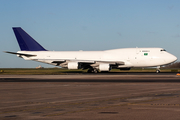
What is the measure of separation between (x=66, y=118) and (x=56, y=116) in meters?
0.53

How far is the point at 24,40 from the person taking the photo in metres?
59.8

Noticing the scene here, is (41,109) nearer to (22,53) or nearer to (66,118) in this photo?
(66,118)

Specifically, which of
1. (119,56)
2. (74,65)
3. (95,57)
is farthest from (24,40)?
(119,56)

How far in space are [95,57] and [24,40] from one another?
17688 mm

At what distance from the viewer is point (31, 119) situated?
8719mm

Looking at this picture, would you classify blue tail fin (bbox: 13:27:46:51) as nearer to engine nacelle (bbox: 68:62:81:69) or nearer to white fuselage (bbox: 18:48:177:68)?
white fuselage (bbox: 18:48:177:68)

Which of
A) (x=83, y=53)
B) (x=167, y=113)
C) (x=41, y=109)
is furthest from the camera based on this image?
(x=83, y=53)

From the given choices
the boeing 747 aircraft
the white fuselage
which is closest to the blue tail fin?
the boeing 747 aircraft

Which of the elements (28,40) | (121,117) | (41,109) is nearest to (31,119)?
(41,109)

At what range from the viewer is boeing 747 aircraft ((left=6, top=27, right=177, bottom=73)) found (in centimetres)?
5345

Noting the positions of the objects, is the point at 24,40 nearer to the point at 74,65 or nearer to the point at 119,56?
the point at 74,65

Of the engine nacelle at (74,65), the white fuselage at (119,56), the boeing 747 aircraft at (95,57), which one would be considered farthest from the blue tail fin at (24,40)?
the engine nacelle at (74,65)

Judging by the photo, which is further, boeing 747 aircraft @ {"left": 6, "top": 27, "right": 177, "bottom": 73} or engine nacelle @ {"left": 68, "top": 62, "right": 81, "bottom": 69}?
boeing 747 aircraft @ {"left": 6, "top": 27, "right": 177, "bottom": 73}

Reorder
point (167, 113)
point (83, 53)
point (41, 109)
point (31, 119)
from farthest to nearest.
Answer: point (83, 53) < point (41, 109) < point (167, 113) < point (31, 119)
